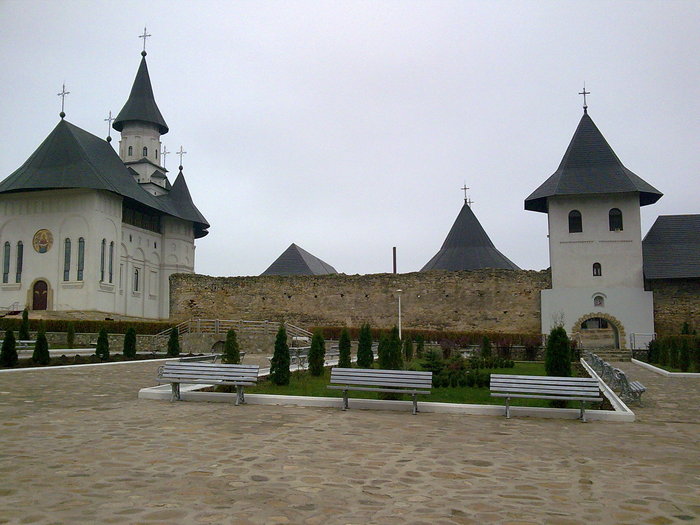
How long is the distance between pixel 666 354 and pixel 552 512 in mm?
17731

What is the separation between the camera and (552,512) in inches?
166

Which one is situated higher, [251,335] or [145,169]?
[145,169]

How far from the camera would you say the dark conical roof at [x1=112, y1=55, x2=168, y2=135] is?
1674 inches

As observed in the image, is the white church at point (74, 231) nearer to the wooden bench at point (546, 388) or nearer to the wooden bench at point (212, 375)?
the wooden bench at point (212, 375)

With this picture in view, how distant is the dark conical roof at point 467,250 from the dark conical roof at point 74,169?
16.8 meters

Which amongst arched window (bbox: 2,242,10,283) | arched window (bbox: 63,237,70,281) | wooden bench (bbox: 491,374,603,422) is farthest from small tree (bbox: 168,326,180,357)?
arched window (bbox: 2,242,10,283)

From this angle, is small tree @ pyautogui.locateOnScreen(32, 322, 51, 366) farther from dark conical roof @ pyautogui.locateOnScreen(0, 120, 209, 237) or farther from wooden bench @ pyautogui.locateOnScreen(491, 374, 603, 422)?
dark conical roof @ pyautogui.locateOnScreen(0, 120, 209, 237)

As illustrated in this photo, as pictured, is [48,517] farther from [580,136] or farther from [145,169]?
[145,169]

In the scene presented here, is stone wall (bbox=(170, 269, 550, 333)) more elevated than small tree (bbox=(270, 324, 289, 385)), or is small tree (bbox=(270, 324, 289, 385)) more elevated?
stone wall (bbox=(170, 269, 550, 333))

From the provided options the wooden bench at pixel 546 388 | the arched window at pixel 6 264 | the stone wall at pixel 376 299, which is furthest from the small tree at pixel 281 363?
the arched window at pixel 6 264

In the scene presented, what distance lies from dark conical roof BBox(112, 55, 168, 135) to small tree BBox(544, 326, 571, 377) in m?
38.1

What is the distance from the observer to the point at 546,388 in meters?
8.30

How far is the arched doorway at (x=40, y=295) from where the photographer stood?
31.7 metres

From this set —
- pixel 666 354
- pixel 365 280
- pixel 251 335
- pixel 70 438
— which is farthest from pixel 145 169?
pixel 70 438
